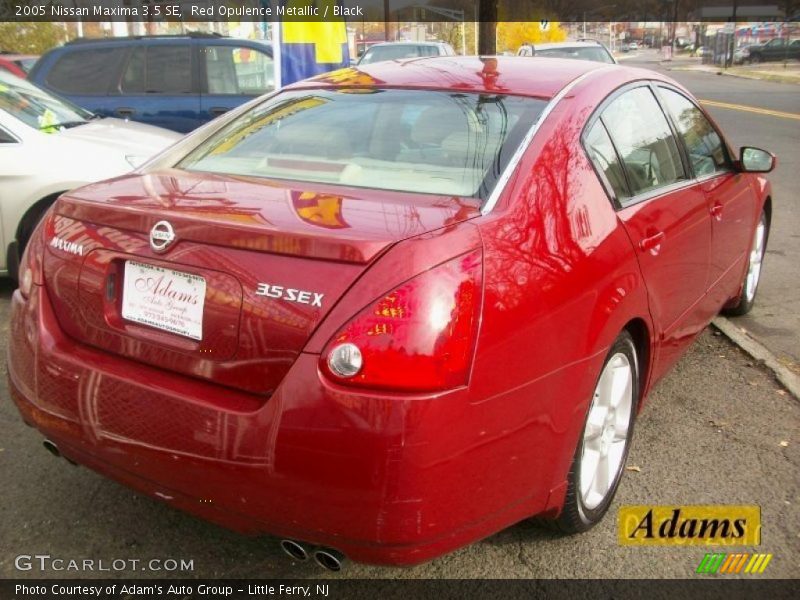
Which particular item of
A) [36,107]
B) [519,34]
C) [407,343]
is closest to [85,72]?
[36,107]

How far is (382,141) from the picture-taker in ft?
9.93

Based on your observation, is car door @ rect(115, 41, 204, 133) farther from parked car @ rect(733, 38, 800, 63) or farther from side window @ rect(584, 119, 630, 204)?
parked car @ rect(733, 38, 800, 63)

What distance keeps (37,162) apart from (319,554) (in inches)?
166

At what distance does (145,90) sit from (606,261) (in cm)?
801

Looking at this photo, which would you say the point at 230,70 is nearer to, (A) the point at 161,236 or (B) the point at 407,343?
(A) the point at 161,236

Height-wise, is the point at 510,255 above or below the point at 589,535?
above

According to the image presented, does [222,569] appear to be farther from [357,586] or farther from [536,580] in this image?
[536,580]

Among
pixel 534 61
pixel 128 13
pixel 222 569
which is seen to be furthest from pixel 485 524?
pixel 128 13

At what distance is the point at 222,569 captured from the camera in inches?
106

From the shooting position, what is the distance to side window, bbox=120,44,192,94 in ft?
31.2

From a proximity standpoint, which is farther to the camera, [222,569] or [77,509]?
[77,509]

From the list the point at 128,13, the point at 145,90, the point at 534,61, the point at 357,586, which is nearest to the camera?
the point at 357,586

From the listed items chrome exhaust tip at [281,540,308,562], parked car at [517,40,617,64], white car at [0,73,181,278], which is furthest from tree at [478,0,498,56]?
chrome exhaust tip at [281,540,308,562]

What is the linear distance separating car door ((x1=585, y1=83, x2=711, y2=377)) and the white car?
3.50 metres
